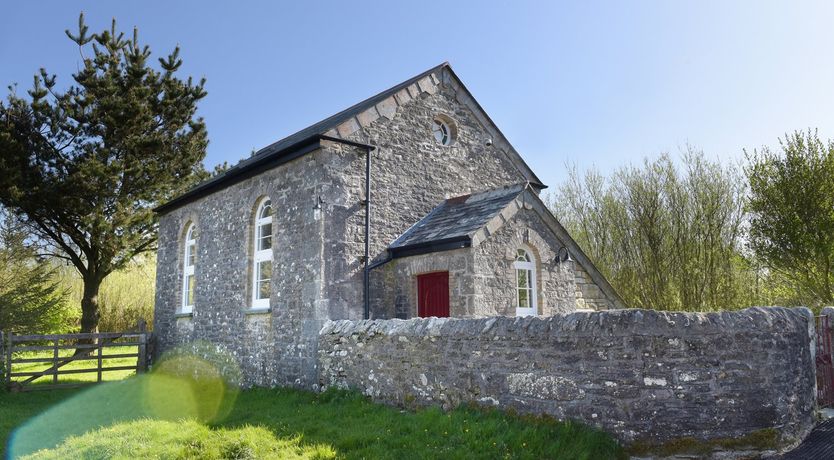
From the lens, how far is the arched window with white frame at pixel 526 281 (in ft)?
40.3

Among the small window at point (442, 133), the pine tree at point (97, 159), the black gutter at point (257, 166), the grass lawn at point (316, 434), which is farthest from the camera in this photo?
the pine tree at point (97, 159)

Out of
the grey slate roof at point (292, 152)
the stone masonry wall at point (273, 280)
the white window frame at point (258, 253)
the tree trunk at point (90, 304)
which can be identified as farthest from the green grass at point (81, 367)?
the white window frame at point (258, 253)

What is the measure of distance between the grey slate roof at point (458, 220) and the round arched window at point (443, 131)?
1.80 metres

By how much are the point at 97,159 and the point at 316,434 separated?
17678 millimetres

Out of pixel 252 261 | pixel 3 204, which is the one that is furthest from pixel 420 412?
pixel 3 204

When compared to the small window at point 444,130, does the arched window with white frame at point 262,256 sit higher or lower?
lower

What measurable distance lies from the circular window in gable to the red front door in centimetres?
403

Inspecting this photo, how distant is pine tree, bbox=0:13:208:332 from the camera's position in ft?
67.8

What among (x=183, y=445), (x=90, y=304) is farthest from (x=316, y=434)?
(x=90, y=304)

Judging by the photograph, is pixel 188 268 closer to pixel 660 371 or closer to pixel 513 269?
pixel 513 269

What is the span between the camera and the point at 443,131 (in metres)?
14.8

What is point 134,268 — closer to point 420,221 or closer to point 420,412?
point 420,221

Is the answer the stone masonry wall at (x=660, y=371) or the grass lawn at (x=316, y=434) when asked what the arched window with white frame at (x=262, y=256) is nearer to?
the grass lawn at (x=316, y=434)

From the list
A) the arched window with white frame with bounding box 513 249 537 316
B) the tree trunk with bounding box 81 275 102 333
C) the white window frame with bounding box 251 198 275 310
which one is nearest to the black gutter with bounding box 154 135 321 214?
the white window frame with bounding box 251 198 275 310
